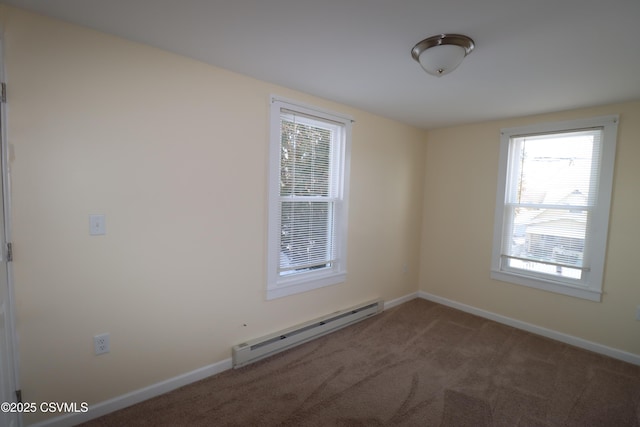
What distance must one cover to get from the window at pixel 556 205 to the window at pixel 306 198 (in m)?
1.95

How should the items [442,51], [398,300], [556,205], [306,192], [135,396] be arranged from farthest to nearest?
[398,300]
[556,205]
[306,192]
[135,396]
[442,51]

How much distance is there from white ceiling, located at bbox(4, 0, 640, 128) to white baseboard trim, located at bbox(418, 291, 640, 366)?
235cm

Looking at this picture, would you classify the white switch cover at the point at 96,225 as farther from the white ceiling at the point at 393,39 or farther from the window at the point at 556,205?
the window at the point at 556,205

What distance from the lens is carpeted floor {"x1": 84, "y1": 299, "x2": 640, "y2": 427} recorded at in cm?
192

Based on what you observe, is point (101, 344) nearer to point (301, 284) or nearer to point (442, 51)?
point (301, 284)

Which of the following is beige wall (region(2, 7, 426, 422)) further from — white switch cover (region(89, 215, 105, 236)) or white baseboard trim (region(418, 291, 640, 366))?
white baseboard trim (region(418, 291, 640, 366))

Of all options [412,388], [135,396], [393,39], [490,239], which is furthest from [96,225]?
[490,239]

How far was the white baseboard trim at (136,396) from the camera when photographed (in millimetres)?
1733

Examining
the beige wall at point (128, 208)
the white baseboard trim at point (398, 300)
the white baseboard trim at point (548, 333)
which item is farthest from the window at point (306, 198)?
the white baseboard trim at point (548, 333)

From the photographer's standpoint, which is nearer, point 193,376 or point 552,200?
point 193,376

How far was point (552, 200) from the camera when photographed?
3.09 m

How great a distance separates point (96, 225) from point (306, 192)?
5.46 ft

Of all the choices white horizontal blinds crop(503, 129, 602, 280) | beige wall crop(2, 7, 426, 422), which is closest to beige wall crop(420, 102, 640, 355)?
white horizontal blinds crop(503, 129, 602, 280)

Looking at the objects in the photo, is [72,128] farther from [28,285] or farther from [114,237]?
[28,285]
